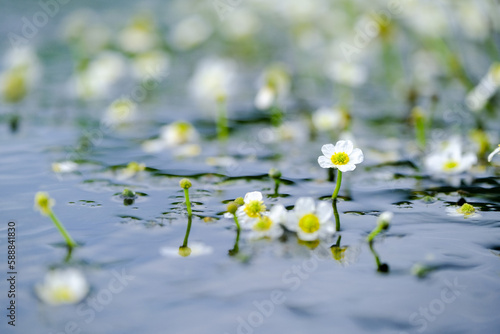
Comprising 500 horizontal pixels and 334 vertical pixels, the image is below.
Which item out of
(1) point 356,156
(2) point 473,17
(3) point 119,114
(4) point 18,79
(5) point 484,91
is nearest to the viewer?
(1) point 356,156

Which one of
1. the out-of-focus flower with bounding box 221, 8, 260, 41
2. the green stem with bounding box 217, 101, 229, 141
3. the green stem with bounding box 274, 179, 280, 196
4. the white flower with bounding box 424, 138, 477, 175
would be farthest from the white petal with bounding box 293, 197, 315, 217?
the out-of-focus flower with bounding box 221, 8, 260, 41

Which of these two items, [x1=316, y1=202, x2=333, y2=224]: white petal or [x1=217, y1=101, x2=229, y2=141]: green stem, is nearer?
[x1=316, y1=202, x2=333, y2=224]: white petal

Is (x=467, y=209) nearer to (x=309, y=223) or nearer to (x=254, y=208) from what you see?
(x=309, y=223)

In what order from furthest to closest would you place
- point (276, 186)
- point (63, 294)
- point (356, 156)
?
point (276, 186) < point (356, 156) < point (63, 294)

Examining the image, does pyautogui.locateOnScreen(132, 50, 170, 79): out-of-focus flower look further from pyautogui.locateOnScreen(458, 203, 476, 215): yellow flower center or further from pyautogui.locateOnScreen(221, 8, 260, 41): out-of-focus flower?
pyautogui.locateOnScreen(458, 203, 476, 215): yellow flower center

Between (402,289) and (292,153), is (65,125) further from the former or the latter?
(402,289)

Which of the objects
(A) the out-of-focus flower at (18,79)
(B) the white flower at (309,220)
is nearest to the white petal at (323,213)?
(B) the white flower at (309,220)

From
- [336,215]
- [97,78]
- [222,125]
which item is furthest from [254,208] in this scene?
[97,78]
